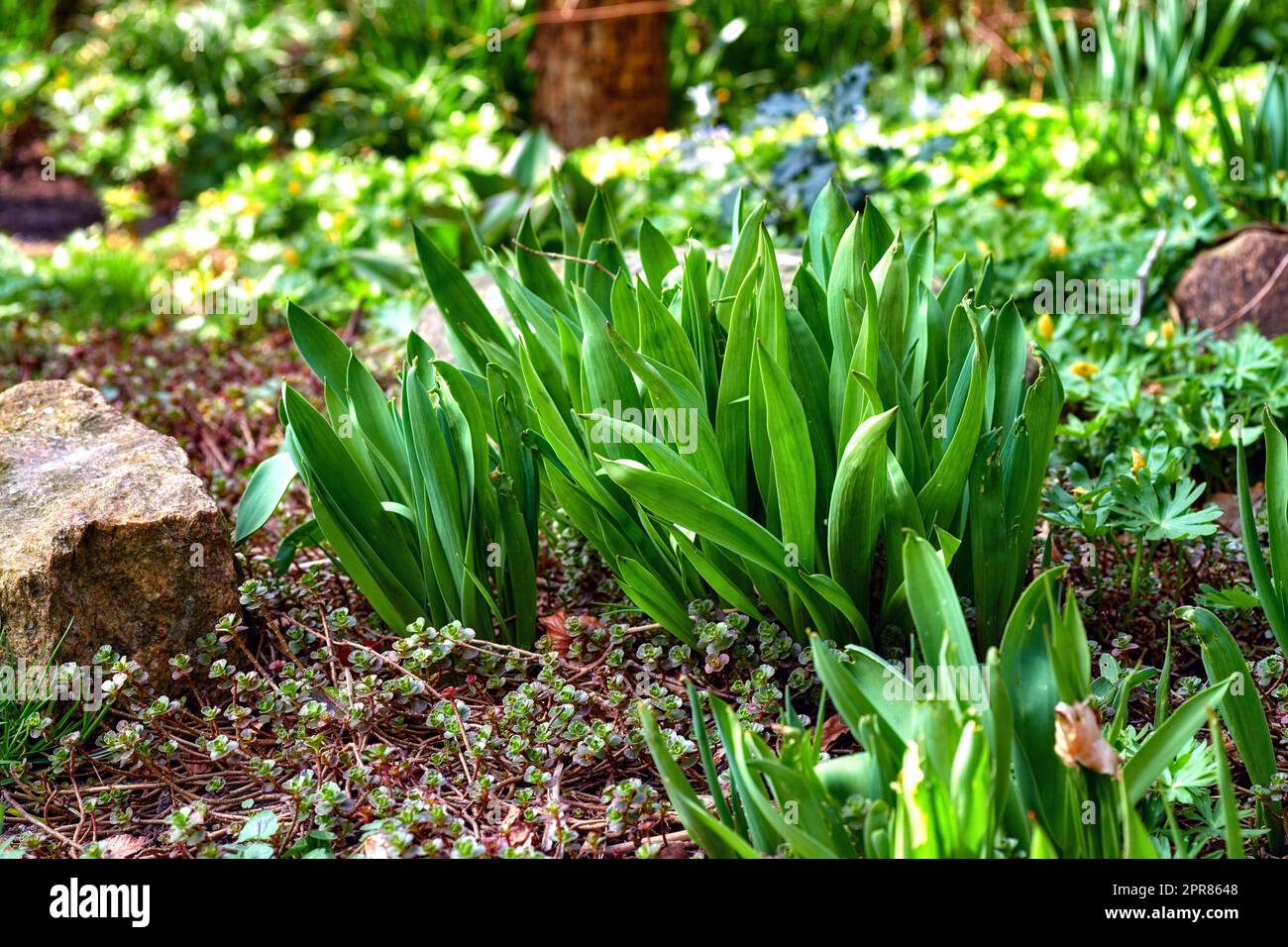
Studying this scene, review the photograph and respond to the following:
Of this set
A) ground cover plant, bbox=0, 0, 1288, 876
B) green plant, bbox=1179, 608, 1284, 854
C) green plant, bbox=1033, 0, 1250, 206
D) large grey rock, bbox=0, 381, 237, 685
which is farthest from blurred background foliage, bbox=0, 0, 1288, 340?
green plant, bbox=1179, 608, 1284, 854

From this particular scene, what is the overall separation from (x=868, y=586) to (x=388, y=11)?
6193mm

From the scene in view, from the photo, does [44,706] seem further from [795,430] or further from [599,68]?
[599,68]

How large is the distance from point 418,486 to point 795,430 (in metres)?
0.64

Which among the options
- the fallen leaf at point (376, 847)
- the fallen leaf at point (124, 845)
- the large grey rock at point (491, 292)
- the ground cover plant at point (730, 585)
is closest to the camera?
the ground cover plant at point (730, 585)

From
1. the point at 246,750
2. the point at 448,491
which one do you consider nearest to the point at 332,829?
the point at 246,750

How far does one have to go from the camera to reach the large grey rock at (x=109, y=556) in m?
1.96

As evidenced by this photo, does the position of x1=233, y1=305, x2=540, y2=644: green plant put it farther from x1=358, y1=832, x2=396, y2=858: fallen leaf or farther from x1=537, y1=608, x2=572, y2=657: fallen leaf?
x1=358, y1=832, x2=396, y2=858: fallen leaf

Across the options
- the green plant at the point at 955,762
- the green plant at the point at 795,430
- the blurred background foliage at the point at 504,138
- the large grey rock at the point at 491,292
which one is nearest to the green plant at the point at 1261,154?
the blurred background foliage at the point at 504,138

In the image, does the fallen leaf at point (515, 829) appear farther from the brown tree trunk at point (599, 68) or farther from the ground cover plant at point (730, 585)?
the brown tree trunk at point (599, 68)

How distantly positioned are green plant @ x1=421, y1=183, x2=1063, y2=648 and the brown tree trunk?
4063 mm

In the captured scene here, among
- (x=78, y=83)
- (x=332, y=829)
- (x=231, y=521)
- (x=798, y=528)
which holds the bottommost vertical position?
(x=332, y=829)

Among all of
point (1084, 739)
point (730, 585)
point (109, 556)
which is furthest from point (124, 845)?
point (1084, 739)

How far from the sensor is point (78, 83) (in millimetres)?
7352
